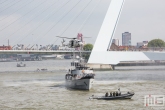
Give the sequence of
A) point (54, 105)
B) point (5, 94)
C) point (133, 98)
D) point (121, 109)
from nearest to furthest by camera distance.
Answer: point (121, 109), point (54, 105), point (133, 98), point (5, 94)

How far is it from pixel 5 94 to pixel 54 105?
7.49m

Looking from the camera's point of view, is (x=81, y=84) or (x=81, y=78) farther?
(x=81, y=84)

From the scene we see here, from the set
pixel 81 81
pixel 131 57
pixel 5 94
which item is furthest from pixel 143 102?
pixel 131 57

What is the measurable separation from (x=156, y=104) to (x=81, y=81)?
32.9 feet

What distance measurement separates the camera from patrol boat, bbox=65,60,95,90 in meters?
32.7

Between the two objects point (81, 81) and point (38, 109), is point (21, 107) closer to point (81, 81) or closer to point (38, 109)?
point (38, 109)

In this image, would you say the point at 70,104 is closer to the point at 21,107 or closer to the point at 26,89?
the point at 21,107

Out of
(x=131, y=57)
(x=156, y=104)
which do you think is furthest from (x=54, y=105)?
(x=131, y=57)

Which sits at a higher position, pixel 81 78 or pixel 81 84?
pixel 81 78

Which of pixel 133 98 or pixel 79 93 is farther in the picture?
pixel 79 93

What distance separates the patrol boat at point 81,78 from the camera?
32.7 meters

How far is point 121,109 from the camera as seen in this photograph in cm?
2314

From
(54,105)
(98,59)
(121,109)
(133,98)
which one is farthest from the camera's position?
(98,59)

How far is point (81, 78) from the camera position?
Result: 108 ft
